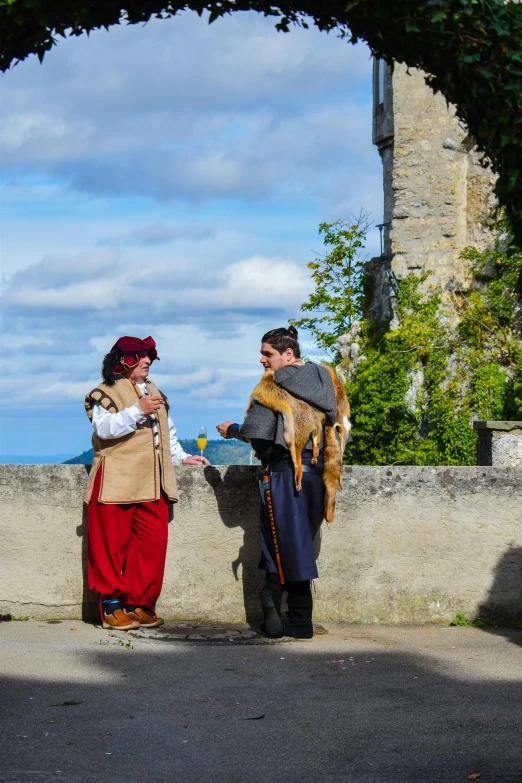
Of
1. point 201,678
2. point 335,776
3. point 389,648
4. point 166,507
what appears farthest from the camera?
point 166,507

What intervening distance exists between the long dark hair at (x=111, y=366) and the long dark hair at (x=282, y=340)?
107 cm

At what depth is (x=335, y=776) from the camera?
427 cm

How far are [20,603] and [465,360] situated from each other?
16.5 m

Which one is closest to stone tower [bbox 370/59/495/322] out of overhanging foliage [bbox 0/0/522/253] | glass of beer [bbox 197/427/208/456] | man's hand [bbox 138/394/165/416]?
glass of beer [bbox 197/427/208/456]

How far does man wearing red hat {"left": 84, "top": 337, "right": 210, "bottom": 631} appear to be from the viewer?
7309mm

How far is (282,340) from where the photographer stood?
7.32 m

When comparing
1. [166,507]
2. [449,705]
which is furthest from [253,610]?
[449,705]

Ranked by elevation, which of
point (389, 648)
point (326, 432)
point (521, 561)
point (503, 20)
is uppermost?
point (503, 20)

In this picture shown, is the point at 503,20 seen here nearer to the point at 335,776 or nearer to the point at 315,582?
the point at 335,776

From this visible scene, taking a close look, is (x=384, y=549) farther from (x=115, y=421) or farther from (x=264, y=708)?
(x=264, y=708)

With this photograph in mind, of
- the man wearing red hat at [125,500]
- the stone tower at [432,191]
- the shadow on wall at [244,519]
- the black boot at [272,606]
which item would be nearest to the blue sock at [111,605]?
the man wearing red hat at [125,500]

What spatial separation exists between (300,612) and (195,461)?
147 centimetres

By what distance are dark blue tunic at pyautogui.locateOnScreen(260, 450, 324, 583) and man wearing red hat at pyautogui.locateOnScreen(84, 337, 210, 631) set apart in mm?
777

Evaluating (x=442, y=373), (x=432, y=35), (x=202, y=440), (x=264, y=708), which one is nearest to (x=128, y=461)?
(x=202, y=440)
